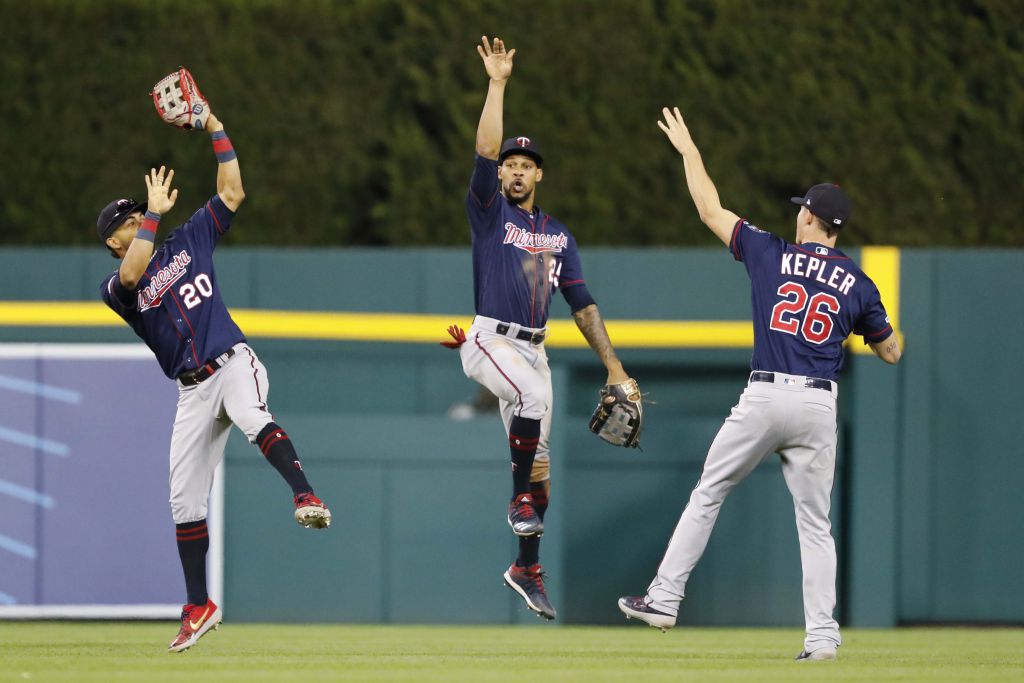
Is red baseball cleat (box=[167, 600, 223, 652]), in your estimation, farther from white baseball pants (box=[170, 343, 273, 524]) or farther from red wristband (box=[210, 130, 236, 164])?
red wristband (box=[210, 130, 236, 164])

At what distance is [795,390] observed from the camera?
700cm

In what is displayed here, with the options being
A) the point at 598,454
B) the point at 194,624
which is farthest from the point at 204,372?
the point at 598,454

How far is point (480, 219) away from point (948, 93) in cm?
528

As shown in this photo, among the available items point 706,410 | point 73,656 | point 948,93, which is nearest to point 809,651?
point 73,656

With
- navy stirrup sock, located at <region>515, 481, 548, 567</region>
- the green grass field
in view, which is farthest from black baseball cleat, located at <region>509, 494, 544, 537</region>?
the green grass field

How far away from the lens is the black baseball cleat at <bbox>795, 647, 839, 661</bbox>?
7.11 metres

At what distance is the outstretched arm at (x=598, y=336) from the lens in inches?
311

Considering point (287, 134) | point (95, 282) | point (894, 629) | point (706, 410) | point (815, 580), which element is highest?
point (287, 134)

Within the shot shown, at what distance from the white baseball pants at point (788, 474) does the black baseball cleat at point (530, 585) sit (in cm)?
68

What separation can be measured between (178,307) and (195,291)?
11 centimetres

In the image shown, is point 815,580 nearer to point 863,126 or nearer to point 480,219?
point 480,219

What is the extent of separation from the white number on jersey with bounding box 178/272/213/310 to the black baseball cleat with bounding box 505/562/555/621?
6.37ft

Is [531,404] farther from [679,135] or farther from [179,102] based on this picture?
[179,102]

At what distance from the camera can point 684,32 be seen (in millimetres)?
11828
